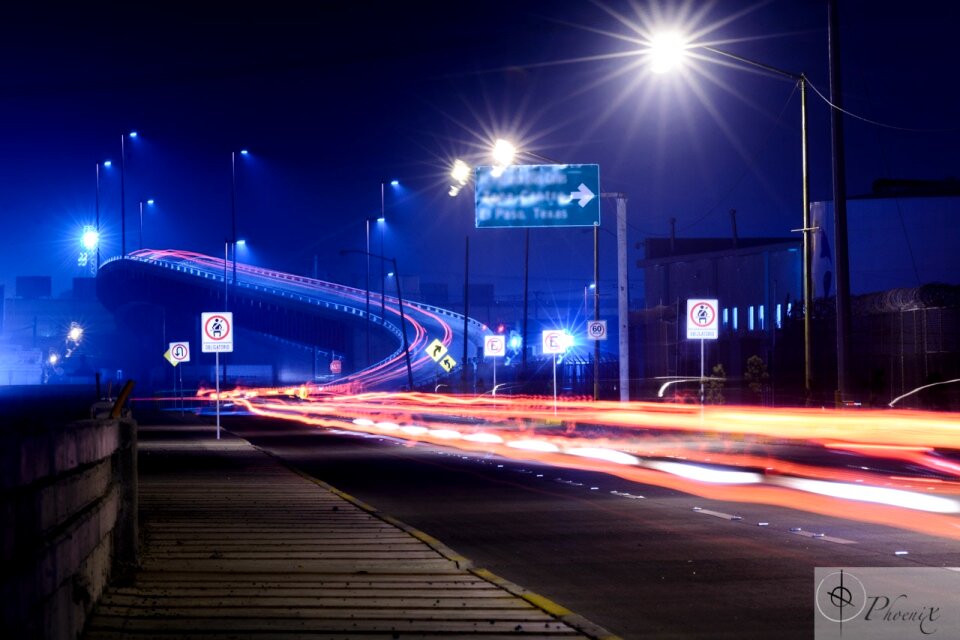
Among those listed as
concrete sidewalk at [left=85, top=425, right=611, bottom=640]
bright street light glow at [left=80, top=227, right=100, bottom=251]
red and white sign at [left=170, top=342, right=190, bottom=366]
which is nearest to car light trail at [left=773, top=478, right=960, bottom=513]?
concrete sidewalk at [left=85, top=425, right=611, bottom=640]

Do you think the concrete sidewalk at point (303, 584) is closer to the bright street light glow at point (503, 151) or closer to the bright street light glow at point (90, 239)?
the bright street light glow at point (503, 151)

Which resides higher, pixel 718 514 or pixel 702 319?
pixel 702 319

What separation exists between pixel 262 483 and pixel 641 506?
5318 mm

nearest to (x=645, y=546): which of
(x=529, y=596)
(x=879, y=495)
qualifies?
(x=529, y=596)

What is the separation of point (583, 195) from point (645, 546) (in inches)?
932

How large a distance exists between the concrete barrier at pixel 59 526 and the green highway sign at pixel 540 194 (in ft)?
88.0

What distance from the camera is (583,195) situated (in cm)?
3641

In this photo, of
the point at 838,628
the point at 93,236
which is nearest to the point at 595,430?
the point at 838,628

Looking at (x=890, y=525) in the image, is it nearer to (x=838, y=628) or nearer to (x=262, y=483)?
(x=838, y=628)

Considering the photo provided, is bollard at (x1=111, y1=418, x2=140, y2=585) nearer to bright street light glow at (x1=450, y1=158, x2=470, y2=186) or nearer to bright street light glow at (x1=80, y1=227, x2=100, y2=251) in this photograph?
bright street light glow at (x1=450, y1=158, x2=470, y2=186)

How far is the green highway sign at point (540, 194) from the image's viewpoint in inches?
1435

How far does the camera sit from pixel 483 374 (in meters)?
82.6

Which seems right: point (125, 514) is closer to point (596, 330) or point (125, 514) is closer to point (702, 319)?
point (702, 319)

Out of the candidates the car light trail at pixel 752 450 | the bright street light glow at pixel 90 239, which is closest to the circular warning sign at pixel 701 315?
the car light trail at pixel 752 450
